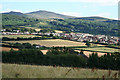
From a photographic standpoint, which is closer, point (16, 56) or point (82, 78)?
point (82, 78)

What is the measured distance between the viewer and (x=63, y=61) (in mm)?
33688

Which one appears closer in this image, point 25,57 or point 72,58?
point 72,58

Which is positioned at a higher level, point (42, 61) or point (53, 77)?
point (53, 77)

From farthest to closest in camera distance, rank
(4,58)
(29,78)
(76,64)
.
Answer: (4,58) < (76,64) < (29,78)

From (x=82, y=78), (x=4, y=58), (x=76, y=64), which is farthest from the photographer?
(x=4, y=58)

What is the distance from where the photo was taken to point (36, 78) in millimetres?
9078

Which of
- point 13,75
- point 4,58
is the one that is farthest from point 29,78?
point 4,58

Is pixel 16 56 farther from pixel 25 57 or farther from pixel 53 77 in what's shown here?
pixel 53 77

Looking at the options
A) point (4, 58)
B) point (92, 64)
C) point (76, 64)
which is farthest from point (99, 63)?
point (4, 58)

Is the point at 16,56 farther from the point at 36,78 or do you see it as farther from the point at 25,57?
the point at 36,78

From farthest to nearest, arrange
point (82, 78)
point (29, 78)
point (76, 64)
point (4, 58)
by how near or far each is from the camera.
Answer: point (4, 58) → point (76, 64) → point (82, 78) → point (29, 78)

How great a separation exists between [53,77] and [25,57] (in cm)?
2858

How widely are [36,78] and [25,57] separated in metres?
28.8

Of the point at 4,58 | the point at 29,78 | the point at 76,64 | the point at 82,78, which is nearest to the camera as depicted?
the point at 29,78
